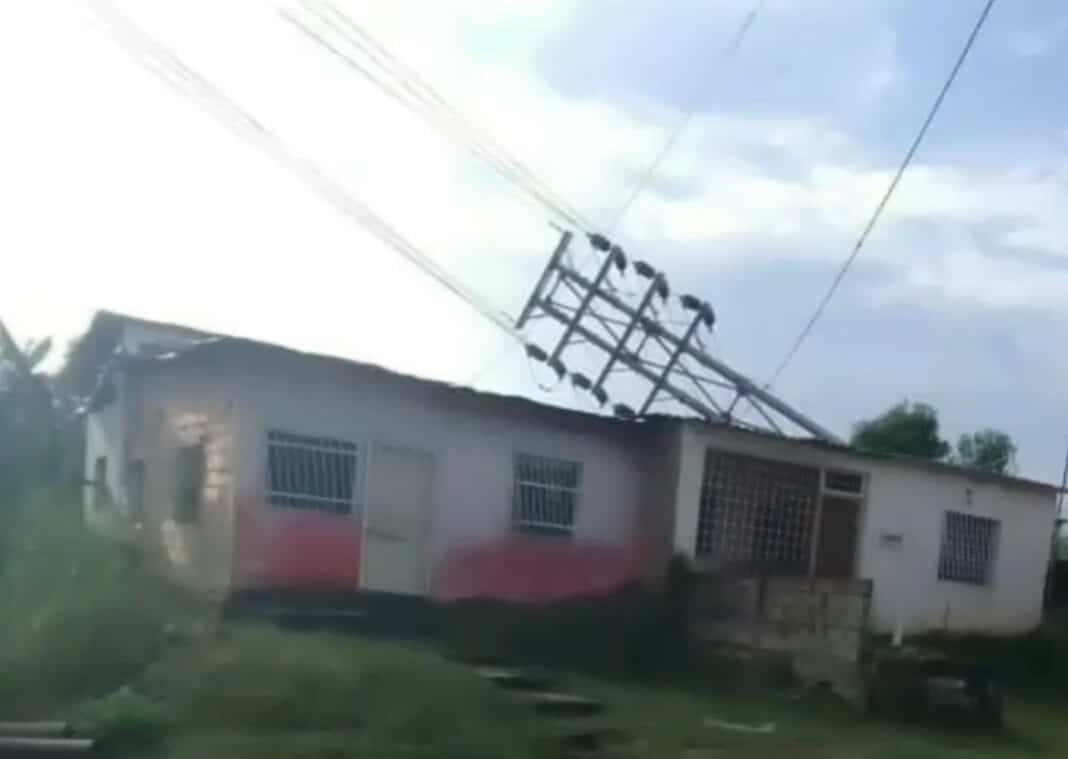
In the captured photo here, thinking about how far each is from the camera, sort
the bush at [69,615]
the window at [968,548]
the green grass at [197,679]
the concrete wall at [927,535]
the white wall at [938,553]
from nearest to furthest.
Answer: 1. the green grass at [197,679]
2. the bush at [69,615]
3. the concrete wall at [927,535]
4. the white wall at [938,553]
5. the window at [968,548]

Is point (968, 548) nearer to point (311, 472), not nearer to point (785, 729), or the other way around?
point (785, 729)

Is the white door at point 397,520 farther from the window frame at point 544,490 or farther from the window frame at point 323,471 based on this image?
the window frame at point 544,490

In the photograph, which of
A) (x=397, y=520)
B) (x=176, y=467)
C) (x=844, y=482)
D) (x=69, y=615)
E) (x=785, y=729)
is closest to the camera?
(x=69, y=615)

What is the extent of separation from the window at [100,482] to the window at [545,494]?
206 inches

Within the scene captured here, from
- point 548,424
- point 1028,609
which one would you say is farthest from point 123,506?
point 1028,609

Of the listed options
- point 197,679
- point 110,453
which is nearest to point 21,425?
point 110,453

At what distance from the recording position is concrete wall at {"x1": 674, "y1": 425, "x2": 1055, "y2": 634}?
22094 mm

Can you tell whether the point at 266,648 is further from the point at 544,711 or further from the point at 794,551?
the point at 794,551

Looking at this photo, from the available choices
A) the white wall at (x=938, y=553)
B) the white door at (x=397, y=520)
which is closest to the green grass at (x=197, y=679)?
the white door at (x=397, y=520)

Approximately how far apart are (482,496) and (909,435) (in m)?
15.9

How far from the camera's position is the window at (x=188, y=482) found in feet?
61.2

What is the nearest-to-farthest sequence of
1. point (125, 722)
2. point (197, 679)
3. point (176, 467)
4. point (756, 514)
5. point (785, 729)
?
point (125, 722) < point (197, 679) < point (785, 729) < point (176, 467) < point (756, 514)

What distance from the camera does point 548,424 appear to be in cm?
2017

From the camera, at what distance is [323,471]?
18328 millimetres
